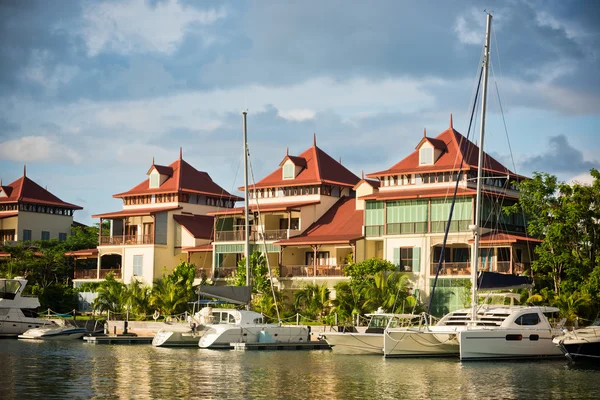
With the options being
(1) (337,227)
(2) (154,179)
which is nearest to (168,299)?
(1) (337,227)

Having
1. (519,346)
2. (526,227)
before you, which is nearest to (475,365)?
(519,346)

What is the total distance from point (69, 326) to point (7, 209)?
36.0m

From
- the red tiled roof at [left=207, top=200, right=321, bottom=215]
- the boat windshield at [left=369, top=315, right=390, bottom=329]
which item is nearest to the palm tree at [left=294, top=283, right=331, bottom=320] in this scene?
the red tiled roof at [left=207, top=200, right=321, bottom=215]

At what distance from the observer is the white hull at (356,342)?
44.7 metres

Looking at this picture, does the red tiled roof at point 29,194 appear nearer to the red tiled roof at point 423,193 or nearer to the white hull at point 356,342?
the red tiled roof at point 423,193

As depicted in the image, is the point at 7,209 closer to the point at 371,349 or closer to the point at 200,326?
the point at 200,326

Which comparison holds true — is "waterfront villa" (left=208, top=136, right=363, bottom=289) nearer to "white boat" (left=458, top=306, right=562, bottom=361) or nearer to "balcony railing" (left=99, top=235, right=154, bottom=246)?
"balcony railing" (left=99, top=235, right=154, bottom=246)

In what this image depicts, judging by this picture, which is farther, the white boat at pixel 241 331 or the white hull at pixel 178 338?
the white hull at pixel 178 338

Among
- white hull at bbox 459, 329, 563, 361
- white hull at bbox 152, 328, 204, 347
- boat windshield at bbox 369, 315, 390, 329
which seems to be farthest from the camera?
white hull at bbox 152, 328, 204, 347

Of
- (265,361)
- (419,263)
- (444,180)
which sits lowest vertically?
→ (265,361)

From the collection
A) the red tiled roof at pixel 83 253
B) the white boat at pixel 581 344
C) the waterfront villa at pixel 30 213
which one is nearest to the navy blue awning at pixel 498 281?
the white boat at pixel 581 344

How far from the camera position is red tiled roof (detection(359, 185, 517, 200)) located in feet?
192

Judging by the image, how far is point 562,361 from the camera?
42969 millimetres

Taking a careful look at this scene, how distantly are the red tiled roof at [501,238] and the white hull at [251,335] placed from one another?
13558 mm
